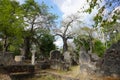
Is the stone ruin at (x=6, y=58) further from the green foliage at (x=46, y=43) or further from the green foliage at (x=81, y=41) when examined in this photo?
the green foliage at (x=81, y=41)

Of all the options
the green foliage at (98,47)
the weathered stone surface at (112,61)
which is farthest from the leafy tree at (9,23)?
the weathered stone surface at (112,61)

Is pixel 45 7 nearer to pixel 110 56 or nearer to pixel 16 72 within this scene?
pixel 16 72

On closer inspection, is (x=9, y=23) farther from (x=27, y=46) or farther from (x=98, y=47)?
(x=98, y=47)

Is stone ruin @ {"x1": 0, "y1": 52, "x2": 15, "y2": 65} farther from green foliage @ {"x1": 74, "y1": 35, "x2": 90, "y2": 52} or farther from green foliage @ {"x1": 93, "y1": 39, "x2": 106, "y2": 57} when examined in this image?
green foliage @ {"x1": 93, "y1": 39, "x2": 106, "y2": 57}

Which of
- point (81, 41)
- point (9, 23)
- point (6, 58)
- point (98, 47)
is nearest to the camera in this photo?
point (6, 58)

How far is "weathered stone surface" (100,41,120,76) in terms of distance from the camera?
466 inches

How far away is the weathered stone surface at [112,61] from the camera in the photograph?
38.9ft

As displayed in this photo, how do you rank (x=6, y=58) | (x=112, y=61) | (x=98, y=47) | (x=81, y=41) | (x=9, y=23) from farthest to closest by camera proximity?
1. (x=98, y=47)
2. (x=81, y=41)
3. (x=9, y=23)
4. (x=6, y=58)
5. (x=112, y=61)

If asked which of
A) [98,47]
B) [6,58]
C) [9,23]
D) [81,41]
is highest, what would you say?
[9,23]

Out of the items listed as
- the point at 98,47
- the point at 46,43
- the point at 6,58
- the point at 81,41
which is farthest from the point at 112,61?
the point at 98,47

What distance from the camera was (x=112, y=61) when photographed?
12.1 meters

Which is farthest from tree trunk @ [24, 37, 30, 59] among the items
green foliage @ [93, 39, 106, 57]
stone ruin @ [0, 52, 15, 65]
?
stone ruin @ [0, 52, 15, 65]

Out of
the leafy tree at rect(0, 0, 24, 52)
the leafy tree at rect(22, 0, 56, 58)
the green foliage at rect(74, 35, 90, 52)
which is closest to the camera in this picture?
the leafy tree at rect(0, 0, 24, 52)

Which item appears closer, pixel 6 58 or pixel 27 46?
pixel 6 58
